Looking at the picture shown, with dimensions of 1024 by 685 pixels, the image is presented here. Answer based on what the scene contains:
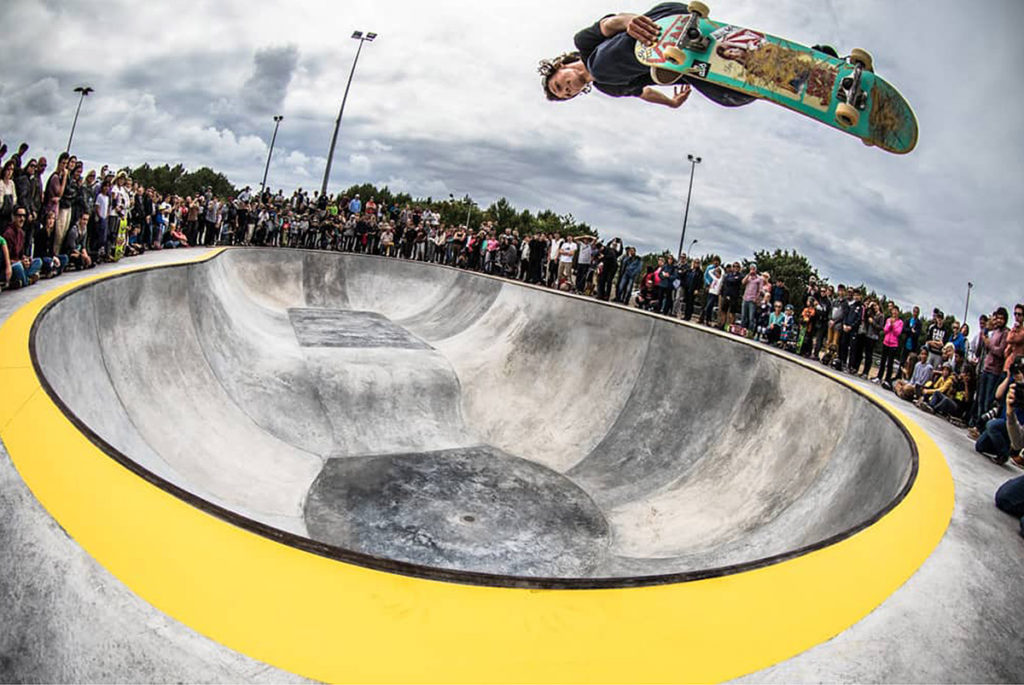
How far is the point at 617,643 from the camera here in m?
1.67

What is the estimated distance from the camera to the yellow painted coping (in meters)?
1.49

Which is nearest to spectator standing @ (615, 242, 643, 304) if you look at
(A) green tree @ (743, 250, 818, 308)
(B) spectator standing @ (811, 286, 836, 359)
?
(B) spectator standing @ (811, 286, 836, 359)

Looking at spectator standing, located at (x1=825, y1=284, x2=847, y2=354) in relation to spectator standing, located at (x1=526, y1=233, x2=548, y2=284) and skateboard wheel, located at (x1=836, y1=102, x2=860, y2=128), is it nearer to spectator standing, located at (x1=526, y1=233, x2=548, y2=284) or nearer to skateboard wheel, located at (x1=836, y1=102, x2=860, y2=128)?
skateboard wheel, located at (x1=836, y1=102, x2=860, y2=128)

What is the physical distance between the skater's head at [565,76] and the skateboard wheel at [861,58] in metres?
3.22

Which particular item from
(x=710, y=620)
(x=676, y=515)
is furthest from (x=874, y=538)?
(x=676, y=515)

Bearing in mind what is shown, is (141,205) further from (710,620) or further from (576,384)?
(710,620)

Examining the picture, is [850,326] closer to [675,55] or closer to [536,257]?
[675,55]

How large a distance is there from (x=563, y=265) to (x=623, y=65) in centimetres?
922

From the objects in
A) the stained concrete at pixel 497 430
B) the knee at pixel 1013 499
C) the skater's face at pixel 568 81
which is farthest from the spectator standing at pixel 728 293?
the knee at pixel 1013 499

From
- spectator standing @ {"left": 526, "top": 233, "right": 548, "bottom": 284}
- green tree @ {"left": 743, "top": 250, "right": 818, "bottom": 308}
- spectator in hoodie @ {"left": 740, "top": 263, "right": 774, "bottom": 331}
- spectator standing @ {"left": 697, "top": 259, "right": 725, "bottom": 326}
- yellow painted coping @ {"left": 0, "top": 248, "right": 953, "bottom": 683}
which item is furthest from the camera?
green tree @ {"left": 743, "top": 250, "right": 818, "bottom": 308}

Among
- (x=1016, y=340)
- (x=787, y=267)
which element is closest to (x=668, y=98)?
(x=1016, y=340)

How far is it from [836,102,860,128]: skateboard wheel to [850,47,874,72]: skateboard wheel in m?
0.40

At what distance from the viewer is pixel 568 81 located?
26.3 feet

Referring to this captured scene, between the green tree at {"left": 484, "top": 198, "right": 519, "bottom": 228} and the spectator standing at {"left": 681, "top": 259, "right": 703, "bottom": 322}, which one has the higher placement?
the green tree at {"left": 484, "top": 198, "right": 519, "bottom": 228}
